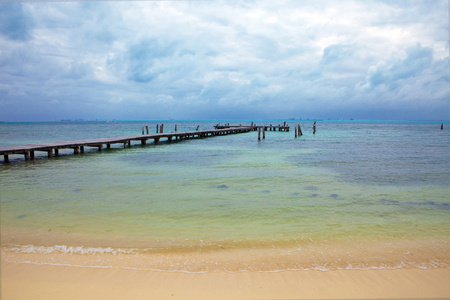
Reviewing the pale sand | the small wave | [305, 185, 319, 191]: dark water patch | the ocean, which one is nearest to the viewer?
the pale sand

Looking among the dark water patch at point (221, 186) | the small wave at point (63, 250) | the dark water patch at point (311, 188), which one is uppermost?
the dark water patch at point (221, 186)

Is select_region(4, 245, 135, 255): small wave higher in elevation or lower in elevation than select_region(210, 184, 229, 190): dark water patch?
lower

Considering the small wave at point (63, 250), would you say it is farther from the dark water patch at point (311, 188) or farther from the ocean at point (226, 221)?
the dark water patch at point (311, 188)

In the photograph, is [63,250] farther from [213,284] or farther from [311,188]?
[311,188]

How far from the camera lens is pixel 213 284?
401 cm

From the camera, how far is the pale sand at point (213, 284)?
12.3ft

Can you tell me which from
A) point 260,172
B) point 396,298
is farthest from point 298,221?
point 260,172

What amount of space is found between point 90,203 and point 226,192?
13.4 ft

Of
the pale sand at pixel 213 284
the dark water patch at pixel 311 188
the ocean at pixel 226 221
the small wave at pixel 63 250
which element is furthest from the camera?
the dark water patch at pixel 311 188

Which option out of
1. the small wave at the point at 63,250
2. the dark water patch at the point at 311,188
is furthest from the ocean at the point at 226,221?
the dark water patch at the point at 311,188

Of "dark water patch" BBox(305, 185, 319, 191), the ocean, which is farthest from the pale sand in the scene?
"dark water patch" BBox(305, 185, 319, 191)

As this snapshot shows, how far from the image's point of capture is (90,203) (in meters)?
8.34

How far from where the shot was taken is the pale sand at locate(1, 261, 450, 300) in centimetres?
374

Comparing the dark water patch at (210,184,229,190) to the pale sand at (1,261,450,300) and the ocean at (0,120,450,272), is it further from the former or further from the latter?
the pale sand at (1,261,450,300)
